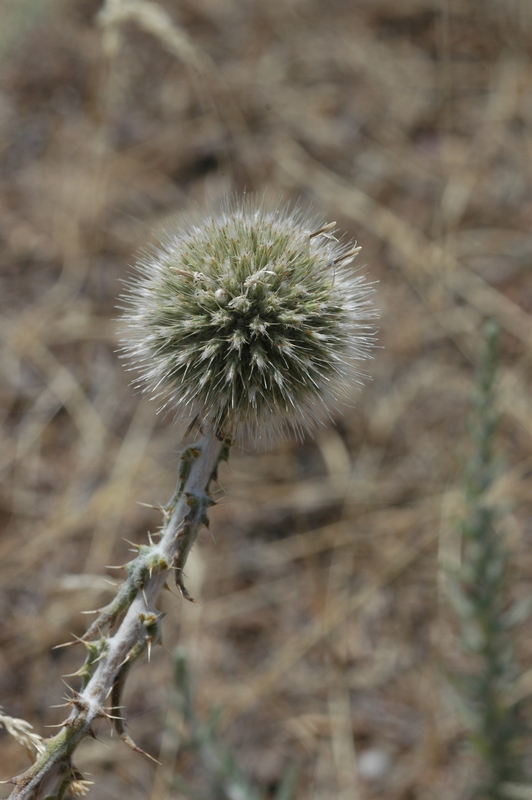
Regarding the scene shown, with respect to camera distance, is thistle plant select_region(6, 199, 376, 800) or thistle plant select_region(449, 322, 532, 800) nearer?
thistle plant select_region(6, 199, 376, 800)

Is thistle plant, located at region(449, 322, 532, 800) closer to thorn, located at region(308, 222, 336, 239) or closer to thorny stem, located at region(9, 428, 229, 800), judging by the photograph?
thorn, located at region(308, 222, 336, 239)

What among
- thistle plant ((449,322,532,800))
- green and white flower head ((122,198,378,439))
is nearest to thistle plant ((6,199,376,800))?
green and white flower head ((122,198,378,439))

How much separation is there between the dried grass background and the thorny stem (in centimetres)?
71

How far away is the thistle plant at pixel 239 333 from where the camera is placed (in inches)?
69.1

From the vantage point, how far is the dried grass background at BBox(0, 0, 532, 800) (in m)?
3.33

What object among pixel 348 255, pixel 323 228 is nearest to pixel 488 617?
pixel 348 255

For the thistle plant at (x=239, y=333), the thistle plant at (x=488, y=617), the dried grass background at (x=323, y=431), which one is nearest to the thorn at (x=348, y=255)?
the thistle plant at (x=239, y=333)

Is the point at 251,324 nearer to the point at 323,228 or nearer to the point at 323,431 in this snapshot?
the point at 323,228

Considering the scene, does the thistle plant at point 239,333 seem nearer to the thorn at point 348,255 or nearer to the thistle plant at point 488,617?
the thorn at point 348,255

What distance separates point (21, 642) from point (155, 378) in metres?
2.11

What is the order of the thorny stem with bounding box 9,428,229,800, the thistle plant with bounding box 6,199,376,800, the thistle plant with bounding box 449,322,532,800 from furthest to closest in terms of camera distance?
the thistle plant with bounding box 449,322,532,800 < the thistle plant with bounding box 6,199,376,800 < the thorny stem with bounding box 9,428,229,800

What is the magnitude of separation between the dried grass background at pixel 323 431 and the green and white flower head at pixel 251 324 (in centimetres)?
86

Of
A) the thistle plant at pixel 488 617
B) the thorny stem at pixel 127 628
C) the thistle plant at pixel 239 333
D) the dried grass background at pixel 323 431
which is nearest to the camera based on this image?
the thorny stem at pixel 127 628

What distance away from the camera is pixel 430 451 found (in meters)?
4.02
